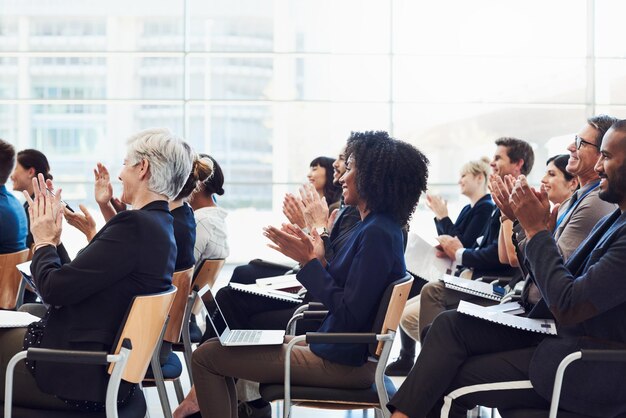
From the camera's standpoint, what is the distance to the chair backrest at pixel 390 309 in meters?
2.60

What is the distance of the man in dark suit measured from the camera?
222 cm

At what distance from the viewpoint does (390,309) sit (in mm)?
2605

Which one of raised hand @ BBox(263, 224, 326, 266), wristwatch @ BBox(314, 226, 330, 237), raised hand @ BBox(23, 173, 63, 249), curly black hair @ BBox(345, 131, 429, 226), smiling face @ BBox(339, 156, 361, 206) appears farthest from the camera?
wristwatch @ BBox(314, 226, 330, 237)

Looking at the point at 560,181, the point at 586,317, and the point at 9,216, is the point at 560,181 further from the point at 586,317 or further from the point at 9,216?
the point at 9,216

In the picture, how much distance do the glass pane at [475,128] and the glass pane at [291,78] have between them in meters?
0.65

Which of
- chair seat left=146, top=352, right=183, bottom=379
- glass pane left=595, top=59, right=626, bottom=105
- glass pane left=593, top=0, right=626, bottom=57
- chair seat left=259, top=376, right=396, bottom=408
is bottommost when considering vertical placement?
chair seat left=146, top=352, right=183, bottom=379

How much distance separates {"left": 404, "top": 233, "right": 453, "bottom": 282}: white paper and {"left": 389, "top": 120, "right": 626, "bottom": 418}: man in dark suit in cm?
207

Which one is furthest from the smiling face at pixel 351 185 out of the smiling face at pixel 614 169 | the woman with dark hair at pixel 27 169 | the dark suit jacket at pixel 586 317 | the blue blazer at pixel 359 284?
the woman with dark hair at pixel 27 169

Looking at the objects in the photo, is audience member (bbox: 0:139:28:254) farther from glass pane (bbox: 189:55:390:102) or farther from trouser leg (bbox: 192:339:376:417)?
glass pane (bbox: 189:55:390:102)

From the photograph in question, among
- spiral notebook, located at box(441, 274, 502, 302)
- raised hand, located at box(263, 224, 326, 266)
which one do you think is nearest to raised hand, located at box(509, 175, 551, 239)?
raised hand, located at box(263, 224, 326, 266)

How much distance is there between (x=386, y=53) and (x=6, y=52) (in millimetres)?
4715

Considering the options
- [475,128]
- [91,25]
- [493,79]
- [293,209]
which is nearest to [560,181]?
[293,209]

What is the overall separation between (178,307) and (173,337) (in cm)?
12

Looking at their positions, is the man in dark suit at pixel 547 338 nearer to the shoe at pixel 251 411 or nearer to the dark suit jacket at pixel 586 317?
the dark suit jacket at pixel 586 317
